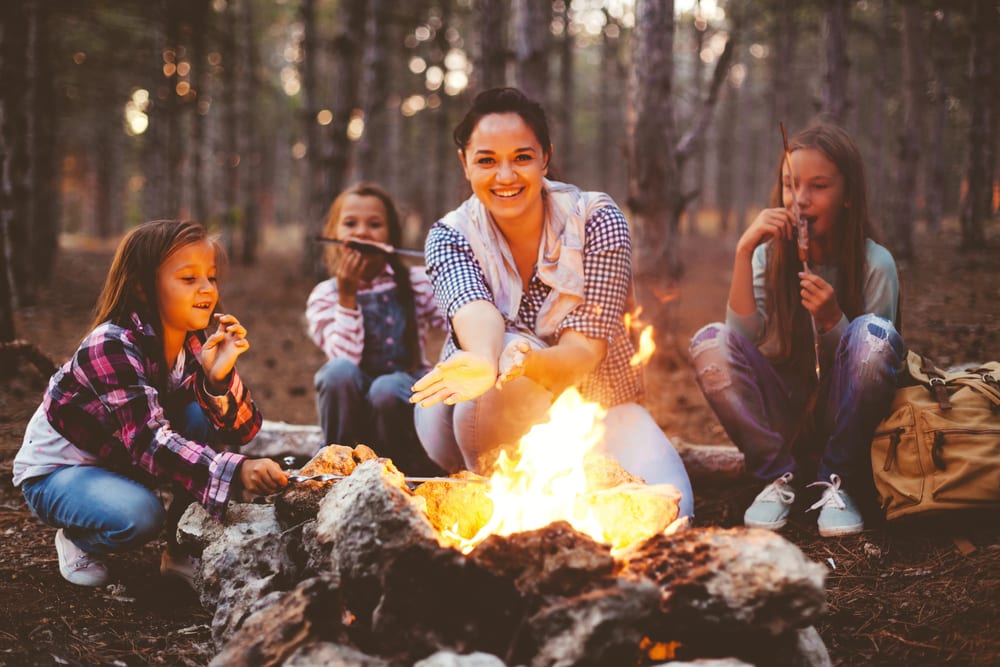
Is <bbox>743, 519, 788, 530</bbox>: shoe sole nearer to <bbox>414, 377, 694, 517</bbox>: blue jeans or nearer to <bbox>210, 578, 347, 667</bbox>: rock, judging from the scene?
<bbox>414, 377, 694, 517</bbox>: blue jeans

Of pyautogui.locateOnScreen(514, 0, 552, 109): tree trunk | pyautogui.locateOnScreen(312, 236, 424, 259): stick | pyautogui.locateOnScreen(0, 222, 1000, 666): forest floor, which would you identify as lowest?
pyautogui.locateOnScreen(0, 222, 1000, 666): forest floor

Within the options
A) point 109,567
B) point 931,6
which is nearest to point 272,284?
point 109,567

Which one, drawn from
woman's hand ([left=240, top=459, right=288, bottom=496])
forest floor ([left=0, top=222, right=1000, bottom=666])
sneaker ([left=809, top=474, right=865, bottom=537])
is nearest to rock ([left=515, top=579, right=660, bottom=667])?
forest floor ([left=0, top=222, right=1000, bottom=666])

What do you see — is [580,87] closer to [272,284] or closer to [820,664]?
[272,284]

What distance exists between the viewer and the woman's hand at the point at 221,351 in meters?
3.01

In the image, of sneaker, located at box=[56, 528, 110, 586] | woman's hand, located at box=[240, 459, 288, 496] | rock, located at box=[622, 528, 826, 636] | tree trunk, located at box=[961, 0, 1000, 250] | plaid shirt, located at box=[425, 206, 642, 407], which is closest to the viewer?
rock, located at box=[622, 528, 826, 636]

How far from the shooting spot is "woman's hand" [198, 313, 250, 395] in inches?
119

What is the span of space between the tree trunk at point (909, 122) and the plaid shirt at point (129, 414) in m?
11.5

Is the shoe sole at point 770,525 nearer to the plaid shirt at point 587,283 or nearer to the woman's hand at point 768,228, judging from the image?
the plaid shirt at point 587,283

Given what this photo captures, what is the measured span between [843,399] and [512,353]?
157cm

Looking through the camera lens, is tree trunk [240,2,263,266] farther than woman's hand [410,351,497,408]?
Yes

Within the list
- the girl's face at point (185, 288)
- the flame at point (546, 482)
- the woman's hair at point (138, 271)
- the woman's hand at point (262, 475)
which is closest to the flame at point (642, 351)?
the flame at point (546, 482)

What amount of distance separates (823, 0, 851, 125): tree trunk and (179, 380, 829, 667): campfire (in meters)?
7.33

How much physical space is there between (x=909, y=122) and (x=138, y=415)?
12.5 metres
